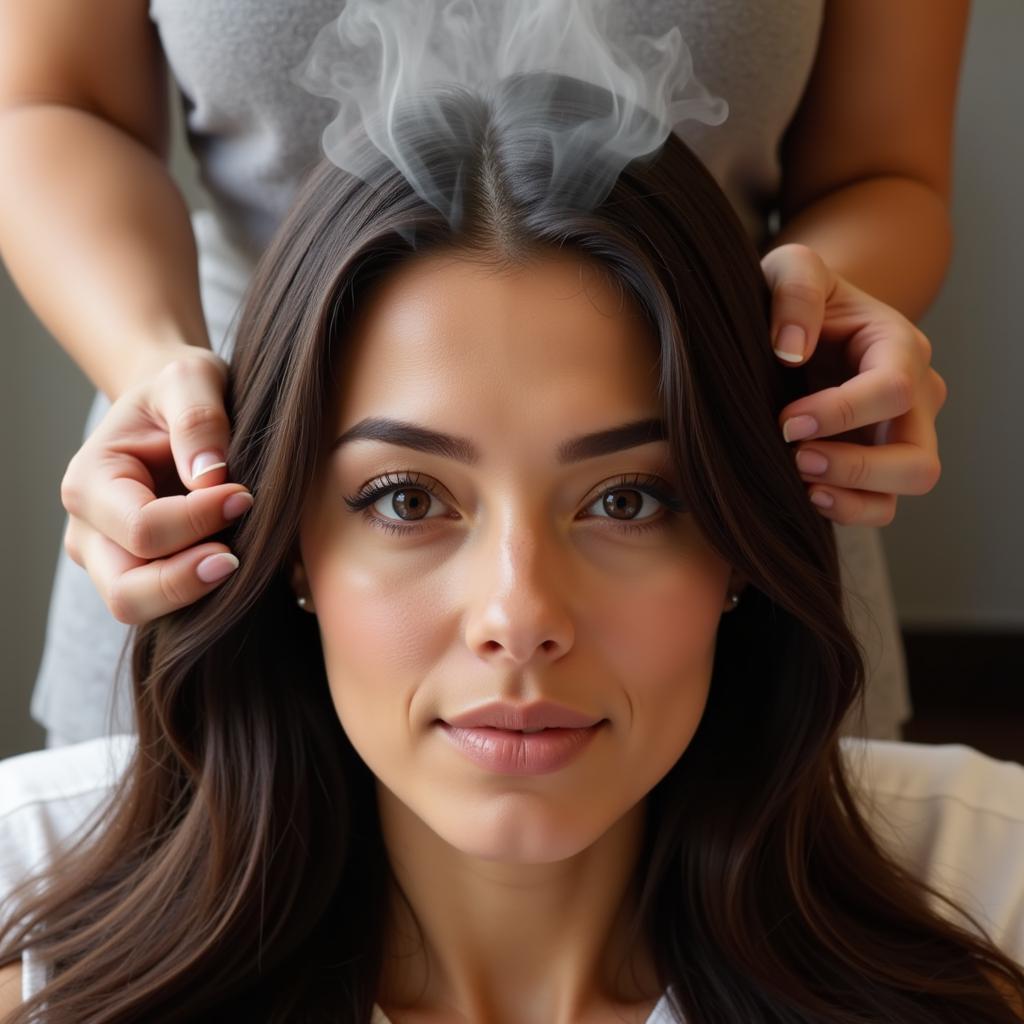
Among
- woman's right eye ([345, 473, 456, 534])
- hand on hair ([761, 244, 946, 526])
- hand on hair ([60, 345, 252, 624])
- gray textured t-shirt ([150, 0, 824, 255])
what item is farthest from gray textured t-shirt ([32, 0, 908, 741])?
woman's right eye ([345, 473, 456, 534])

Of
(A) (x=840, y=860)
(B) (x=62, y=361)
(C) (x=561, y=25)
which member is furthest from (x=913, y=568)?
(C) (x=561, y=25)

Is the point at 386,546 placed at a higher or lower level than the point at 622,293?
lower

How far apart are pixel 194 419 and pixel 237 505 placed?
77mm

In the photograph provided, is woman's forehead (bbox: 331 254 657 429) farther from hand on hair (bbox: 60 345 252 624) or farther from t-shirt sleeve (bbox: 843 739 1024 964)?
t-shirt sleeve (bbox: 843 739 1024 964)

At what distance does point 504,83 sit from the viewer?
1.19m

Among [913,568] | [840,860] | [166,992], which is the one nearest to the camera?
[166,992]

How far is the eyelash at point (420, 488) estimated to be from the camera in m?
1.11

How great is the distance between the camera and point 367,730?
3.74 ft

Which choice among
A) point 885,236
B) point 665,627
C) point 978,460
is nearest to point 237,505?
point 665,627

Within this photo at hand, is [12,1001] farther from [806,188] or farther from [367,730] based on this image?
[806,188]

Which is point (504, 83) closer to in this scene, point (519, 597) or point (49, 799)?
point (519, 597)

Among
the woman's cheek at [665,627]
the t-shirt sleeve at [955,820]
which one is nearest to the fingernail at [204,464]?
the woman's cheek at [665,627]

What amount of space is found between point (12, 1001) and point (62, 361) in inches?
70.9

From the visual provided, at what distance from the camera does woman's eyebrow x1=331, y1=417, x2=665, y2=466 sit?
108 centimetres
